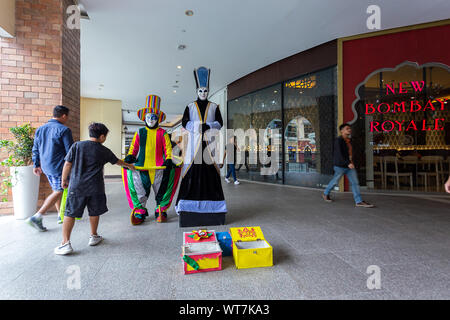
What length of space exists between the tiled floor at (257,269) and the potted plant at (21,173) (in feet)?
0.79

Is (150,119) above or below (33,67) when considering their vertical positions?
below

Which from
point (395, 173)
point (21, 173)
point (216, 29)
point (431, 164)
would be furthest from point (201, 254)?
point (431, 164)

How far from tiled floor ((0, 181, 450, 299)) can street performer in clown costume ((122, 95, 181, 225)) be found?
0.29 m

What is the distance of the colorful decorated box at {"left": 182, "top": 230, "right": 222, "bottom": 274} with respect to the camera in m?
1.87

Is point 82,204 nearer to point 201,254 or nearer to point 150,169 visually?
point 150,169

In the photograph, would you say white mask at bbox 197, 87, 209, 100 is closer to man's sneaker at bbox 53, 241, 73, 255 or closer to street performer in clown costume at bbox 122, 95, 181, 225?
street performer in clown costume at bbox 122, 95, 181, 225

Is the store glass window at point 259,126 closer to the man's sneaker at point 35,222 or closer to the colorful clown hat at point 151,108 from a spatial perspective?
the colorful clown hat at point 151,108

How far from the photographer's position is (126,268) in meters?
1.96

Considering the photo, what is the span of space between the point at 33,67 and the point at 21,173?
5.65ft

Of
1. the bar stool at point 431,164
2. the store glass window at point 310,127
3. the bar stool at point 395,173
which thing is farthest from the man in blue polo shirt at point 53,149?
the bar stool at point 431,164

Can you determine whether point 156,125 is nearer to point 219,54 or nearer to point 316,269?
point 316,269

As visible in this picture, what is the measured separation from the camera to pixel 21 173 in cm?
341
